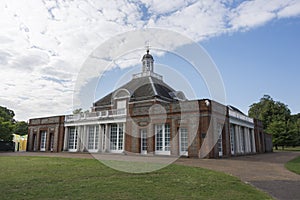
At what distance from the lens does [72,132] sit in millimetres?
28031

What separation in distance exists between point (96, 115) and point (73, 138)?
14.4 ft

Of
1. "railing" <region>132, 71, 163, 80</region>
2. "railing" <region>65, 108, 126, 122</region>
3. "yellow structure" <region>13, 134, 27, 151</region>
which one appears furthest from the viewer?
"yellow structure" <region>13, 134, 27, 151</region>

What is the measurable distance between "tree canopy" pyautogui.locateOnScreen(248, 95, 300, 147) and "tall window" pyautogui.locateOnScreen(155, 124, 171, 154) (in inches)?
1076

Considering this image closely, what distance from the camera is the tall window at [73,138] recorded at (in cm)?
2730

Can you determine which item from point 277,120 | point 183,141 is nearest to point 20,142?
point 183,141

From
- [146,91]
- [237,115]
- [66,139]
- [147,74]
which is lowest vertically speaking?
[66,139]

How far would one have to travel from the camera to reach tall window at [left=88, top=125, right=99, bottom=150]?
1004 inches

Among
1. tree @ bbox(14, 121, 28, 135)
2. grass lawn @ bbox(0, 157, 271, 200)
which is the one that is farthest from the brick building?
tree @ bbox(14, 121, 28, 135)

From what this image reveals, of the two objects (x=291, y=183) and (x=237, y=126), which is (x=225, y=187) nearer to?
(x=291, y=183)

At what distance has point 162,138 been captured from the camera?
20.9 meters

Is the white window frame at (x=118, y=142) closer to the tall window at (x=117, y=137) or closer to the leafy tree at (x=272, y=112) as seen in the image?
the tall window at (x=117, y=137)

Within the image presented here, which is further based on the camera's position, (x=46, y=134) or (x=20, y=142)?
(x=20, y=142)

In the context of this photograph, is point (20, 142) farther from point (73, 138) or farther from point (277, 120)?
point (277, 120)

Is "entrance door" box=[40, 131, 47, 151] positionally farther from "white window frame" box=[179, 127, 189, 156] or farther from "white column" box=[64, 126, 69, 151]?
"white window frame" box=[179, 127, 189, 156]
